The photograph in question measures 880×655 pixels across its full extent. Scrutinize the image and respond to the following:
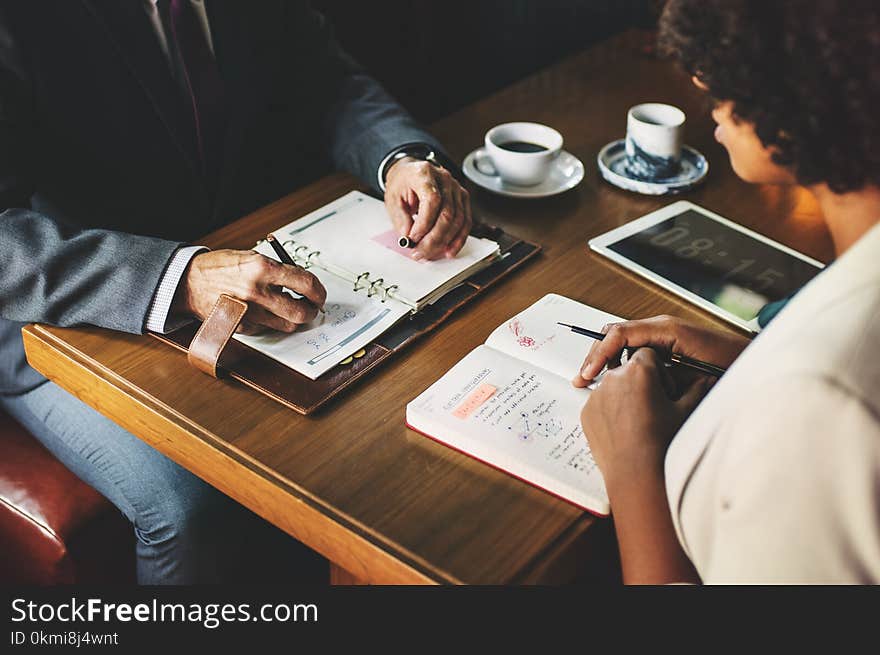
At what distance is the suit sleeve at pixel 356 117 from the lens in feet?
4.97

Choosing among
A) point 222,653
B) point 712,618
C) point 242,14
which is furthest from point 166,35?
point 712,618

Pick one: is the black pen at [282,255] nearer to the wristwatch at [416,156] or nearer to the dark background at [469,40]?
the wristwatch at [416,156]

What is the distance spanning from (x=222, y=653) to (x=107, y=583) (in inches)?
22.1

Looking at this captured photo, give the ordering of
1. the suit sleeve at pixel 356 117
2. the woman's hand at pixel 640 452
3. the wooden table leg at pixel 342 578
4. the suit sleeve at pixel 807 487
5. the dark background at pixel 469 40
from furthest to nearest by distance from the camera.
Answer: the dark background at pixel 469 40
the suit sleeve at pixel 356 117
the wooden table leg at pixel 342 578
the woman's hand at pixel 640 452
the suit sleeve at pixel 807 487

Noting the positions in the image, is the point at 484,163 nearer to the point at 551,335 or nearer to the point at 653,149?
the point at 653,149

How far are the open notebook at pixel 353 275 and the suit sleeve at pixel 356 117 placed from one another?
0.15 meters

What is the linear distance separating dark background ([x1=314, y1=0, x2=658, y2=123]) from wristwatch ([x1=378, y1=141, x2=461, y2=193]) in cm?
113

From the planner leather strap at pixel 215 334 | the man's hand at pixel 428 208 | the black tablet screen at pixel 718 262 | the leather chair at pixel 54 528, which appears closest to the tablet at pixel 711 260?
the black tablet screen at pixel 718 262

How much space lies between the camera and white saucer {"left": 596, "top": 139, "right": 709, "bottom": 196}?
58.5 inches

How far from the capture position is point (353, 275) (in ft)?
3.96

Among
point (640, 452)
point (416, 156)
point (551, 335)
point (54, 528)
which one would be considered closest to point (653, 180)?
point (416, 156)

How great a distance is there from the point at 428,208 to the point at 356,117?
1.43ft

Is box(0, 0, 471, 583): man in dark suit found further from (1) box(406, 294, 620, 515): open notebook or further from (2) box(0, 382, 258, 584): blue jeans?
(1) box(406, 294, 620, 515): open notebook

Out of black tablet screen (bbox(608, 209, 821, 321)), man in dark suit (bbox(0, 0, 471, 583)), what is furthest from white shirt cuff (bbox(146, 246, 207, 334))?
black tablet screen (bbox(608, 209, 821, 321))
